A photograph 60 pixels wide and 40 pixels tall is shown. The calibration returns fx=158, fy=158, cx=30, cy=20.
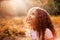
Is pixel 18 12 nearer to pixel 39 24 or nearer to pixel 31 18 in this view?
pixel 31 18

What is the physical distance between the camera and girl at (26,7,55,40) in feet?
6.24

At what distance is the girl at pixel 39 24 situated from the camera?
1902 mm

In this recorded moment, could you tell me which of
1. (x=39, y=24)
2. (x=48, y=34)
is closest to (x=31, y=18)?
(x=39, y=24)

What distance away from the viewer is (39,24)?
1.90m

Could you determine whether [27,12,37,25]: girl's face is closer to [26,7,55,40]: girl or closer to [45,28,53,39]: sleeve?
[26,7,55,40]: girl

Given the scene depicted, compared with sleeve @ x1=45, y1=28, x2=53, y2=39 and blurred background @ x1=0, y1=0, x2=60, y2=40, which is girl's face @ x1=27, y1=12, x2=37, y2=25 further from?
sleeve @ x1=45, y1=28, x2=53, y2=39

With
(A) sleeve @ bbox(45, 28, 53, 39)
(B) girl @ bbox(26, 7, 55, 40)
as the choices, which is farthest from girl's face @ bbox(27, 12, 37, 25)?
(A) sleeve @ bbox(45, 28, 53, 39)

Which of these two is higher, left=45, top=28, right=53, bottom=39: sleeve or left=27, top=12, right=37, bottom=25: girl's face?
left=27, top=12, right=37, bottom=25: girl's face

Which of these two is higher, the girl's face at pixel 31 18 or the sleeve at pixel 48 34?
the girl's face at pixel 31 18

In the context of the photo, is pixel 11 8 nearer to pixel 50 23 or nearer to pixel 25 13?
pixel 25 13

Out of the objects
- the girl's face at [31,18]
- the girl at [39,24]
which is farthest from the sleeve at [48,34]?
the girl's face at [31,18]

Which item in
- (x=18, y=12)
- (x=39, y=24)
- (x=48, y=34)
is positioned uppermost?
(x=18, y=12)

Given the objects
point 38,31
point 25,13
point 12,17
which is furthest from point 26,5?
point 38,31

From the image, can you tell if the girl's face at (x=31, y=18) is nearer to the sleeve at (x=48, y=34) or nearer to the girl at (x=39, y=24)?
the girl at (x=39, y=24)
